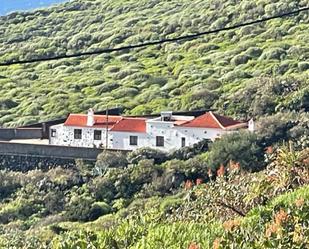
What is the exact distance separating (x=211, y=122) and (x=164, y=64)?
78.5ft

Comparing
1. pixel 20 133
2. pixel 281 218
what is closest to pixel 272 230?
pixel 281 218

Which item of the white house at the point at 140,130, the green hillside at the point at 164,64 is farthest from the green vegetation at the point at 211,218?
the green hillside at the point at 164,64

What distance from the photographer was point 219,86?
154ft

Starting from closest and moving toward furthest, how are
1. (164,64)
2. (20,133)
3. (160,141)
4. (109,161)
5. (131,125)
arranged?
(109,161) < (160,141) < (131,125) < (20,133) < (164,64)

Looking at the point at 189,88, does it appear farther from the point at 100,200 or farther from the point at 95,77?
the point at 100,200

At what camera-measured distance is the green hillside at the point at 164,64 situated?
4411 cm

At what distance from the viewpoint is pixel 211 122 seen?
35.3 meters

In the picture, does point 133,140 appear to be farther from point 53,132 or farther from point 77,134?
point 53,132

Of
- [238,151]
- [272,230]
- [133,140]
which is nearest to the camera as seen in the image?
[272,230]

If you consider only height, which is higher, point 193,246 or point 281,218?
point 281,218

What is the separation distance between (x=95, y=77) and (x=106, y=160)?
24264 millimetres

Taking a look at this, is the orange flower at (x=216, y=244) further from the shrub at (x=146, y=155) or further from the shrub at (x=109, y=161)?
the shrub at (x=109, y=161)

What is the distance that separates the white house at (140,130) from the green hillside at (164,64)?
3.61 meters

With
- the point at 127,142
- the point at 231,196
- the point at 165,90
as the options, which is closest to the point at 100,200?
the point at 127,142
